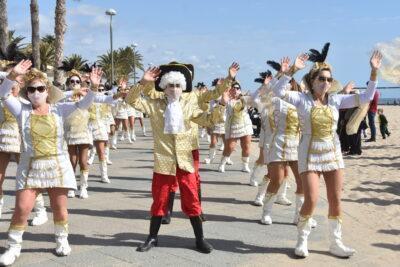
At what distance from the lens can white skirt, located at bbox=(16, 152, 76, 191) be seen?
508 cm

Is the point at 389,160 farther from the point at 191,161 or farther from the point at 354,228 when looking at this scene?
the point at 191,161

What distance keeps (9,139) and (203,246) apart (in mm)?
2873

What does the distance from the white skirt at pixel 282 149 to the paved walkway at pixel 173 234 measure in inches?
35.7

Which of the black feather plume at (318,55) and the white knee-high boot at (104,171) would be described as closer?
the black feather plume at (318,55)

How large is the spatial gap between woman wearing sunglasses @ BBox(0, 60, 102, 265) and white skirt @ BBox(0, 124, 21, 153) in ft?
4.19

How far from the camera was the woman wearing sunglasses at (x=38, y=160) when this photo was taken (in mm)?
5059

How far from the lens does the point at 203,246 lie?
5.43 metres

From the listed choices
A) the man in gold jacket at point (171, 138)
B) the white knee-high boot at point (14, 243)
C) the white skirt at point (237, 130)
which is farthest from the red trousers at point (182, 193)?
the white skirt at point (237, 130)

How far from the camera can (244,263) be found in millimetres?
5152

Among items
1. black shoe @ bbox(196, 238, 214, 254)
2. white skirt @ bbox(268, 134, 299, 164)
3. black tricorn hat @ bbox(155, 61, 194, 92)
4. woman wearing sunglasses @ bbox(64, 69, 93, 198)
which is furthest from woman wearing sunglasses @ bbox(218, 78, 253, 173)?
black shoe @ bbox(196, 238, 214, 254)

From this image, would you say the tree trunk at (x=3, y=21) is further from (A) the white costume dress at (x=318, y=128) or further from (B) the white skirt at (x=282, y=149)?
(A) the white costume dress at (x=318, y=128)

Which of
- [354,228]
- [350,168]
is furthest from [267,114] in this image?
[350,168]

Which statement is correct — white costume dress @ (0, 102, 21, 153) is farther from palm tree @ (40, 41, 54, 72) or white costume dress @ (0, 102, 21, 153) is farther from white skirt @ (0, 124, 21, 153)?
palm tree @ (40, 41, 54, 72)

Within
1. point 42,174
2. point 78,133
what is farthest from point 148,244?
point 78,133
